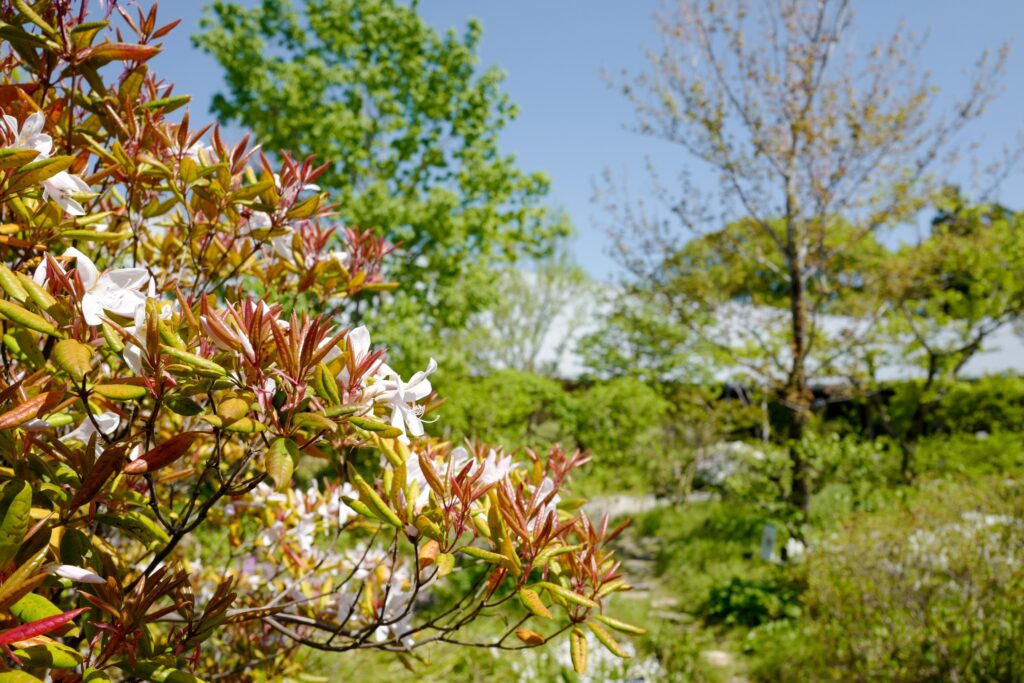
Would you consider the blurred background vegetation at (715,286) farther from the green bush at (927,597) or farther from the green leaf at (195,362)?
the green leaf at (195,362)

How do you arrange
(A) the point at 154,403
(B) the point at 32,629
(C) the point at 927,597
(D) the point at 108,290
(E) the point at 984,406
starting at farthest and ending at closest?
(E) the point at 984,406 < (C) the point at 927,597 < (A) the point at 154,403 < (D) the point at 108,290 < (B) the point at 32,629

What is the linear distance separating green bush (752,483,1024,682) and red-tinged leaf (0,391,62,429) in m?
4.16

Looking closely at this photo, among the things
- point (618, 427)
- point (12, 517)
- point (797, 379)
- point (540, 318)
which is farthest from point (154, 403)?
point (540, 318)

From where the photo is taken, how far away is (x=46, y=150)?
87 centimetres

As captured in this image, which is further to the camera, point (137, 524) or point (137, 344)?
point (137, 524)

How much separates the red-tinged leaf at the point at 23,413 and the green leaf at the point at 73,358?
0.20ft

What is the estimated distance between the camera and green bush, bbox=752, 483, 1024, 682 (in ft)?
11.3

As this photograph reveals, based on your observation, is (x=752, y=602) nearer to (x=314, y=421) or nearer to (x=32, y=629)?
(x=314, y=421)

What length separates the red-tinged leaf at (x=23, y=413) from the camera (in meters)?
0.72

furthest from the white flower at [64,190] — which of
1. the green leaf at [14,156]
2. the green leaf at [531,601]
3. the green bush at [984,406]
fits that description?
the green bush at [984,406]

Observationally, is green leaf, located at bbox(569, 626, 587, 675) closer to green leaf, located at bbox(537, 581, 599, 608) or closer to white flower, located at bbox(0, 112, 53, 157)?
green leaf, located at bbox(537, 581, 599, 608)

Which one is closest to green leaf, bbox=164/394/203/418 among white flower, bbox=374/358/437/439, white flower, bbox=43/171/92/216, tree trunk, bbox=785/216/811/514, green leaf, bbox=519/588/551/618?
white flower, bbox=374/358/437/439

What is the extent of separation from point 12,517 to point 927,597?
4.32 metres

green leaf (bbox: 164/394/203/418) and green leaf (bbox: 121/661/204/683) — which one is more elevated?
green leaf (bbox: 164/394/203/418)
